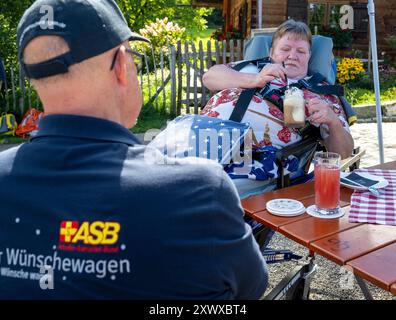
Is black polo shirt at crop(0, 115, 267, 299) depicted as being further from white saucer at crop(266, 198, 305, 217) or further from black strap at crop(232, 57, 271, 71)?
black strap at crop(232, 57, 271, 71)

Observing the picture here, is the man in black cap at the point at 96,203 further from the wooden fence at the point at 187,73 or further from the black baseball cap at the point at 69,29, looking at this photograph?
the wooden fence at the point at 187,73

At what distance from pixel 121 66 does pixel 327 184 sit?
1.11 meters

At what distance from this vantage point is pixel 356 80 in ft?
33.4

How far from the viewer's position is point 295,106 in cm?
256

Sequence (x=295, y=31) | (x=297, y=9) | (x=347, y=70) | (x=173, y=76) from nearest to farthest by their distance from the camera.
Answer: (x=295, y=31) < (x=173, y=76) < (x=347, y=70) < (x=297, y=9)

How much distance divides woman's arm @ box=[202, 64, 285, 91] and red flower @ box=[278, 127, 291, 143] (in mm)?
324

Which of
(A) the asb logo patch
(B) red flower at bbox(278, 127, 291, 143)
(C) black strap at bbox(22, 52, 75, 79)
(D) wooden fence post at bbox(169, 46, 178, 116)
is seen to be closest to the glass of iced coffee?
(B) red flower at bbox(278, 127, 291, 143)

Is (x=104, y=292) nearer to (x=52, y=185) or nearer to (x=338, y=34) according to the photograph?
(x=52, y=185)

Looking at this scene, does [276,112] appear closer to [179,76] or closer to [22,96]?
[179,76]

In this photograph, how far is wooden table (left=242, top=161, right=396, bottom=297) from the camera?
4.97 feet

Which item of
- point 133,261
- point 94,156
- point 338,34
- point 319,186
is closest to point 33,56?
point 94,156

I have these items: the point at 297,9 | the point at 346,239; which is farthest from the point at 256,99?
the point at 297,9

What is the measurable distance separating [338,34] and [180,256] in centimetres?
1132
